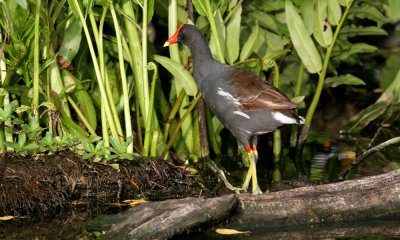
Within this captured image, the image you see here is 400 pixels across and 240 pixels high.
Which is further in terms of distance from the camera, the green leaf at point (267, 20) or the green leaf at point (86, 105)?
the green leaf at point (267, 20)

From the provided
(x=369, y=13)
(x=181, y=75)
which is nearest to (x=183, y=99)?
(x=181, y=75)

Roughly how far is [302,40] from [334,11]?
1.14 ft

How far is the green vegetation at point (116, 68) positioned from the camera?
5.72 m

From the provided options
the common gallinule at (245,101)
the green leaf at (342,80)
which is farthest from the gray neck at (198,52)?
the green leaf at (342,80)

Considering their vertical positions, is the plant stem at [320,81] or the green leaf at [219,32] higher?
the green leaf at [219,32]

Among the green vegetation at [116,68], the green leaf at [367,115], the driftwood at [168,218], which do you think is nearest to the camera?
the driftwood at [168,218]

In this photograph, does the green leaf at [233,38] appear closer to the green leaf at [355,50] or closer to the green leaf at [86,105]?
the green leaf at [86,105]

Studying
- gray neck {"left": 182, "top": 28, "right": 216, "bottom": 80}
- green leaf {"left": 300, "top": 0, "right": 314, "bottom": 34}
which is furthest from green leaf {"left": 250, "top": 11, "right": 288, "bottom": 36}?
→ gray neck {"left": 182, "top": 28, "right": 216, "bottom": 80}

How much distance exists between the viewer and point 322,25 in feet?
22.1

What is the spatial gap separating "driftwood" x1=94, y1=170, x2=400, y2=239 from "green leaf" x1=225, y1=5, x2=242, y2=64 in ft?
5.75

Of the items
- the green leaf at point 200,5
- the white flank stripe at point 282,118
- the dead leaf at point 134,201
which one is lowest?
the dead leaf at point 134,201

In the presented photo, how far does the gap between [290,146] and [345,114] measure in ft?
7.29

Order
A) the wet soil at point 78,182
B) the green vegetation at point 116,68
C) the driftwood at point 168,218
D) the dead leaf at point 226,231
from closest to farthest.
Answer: the driftwood at point 168,218
the dead leaf at point 226,231
the wet soil at point 78,182
the green vegetation at point 116,68

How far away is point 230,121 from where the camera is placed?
5699 mm
